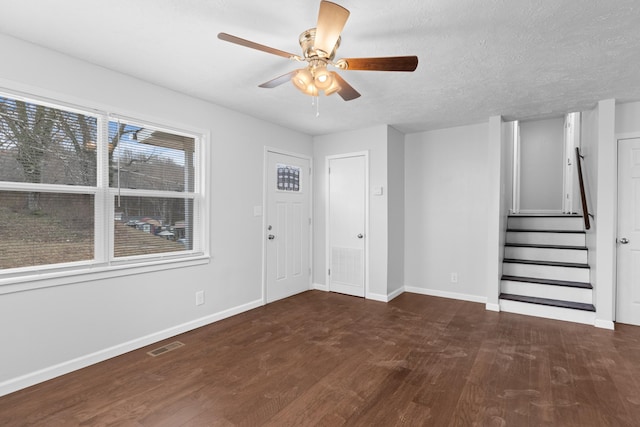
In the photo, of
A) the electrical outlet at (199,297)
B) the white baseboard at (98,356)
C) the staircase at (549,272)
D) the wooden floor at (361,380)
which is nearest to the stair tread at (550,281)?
the staircase at (549,272)

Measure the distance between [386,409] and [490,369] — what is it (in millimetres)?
A: 1052

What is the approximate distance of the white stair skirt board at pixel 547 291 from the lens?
360 cm

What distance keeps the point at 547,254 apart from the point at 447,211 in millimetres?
1344

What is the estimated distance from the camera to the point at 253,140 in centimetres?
400

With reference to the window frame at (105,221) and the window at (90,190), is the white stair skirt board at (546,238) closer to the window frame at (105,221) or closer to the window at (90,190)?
the window frame at (105,221)

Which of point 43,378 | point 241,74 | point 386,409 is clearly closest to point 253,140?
point 241,74

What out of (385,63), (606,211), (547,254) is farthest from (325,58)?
(547,254)

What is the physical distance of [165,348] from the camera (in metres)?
2.88

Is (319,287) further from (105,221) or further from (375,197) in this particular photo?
(105,221)

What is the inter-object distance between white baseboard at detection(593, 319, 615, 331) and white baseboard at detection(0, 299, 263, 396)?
4040 mm

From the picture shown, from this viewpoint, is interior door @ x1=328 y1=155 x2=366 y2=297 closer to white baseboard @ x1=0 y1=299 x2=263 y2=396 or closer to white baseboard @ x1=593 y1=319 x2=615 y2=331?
white baseboard @ x1=0 y1=299 x2=263 y2=396

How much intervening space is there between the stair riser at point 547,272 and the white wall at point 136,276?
3340 millimetres

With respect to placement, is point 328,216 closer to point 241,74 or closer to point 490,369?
point 241,74

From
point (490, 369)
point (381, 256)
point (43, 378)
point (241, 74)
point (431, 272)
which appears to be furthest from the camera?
point (431, 272)
